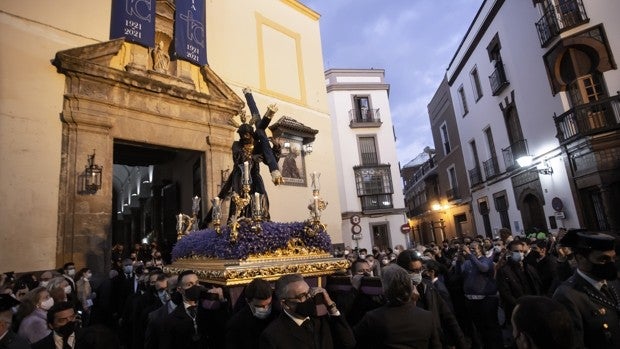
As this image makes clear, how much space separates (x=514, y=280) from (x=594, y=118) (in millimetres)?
9839

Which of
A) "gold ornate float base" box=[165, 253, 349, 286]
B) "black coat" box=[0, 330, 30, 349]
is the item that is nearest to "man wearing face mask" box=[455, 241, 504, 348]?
"gold ornate float base" box=[165, 253, 349, 286]

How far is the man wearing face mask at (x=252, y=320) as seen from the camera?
2.62 meters

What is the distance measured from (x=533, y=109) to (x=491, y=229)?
7.31 m

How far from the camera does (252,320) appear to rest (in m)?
2.69

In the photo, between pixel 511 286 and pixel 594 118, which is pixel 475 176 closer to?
pixel 594 118

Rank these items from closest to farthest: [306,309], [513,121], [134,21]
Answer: [306,309]
[134,21]
[513,121]

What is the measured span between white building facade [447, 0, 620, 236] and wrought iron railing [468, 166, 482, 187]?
97 mm

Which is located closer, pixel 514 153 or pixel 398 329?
pixel 398 329

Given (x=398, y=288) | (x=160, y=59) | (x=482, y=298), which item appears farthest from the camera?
(x=160, y=59)

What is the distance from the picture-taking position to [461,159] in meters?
22.7

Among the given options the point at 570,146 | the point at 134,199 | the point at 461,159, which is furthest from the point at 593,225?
the point at 134,199

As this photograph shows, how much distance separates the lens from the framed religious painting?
39.5 feet

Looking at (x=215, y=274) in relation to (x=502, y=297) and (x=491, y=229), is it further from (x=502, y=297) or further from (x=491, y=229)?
(x=491, y=229)

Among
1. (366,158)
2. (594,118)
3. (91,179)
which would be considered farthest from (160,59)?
(366,158)
